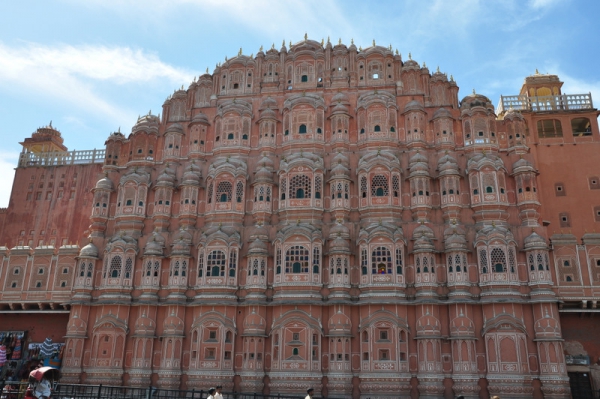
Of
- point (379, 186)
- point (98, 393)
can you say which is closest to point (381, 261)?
point (379, 186)

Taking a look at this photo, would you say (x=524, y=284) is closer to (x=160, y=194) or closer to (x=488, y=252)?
(x=488, y=252)

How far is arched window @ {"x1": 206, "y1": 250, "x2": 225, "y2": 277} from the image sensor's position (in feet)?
105

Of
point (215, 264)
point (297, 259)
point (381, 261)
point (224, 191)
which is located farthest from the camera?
point (224, 191)

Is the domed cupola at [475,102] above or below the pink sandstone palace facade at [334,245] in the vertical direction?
above

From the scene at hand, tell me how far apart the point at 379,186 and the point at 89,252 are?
19.0 meters

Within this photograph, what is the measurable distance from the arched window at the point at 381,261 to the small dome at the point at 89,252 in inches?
698

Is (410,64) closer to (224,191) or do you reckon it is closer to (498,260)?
(498,260)

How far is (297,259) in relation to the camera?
31.2m

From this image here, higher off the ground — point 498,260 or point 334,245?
point 334,245

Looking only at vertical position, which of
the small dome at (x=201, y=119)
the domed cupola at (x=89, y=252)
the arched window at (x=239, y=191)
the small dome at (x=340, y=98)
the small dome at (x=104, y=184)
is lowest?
the domed cupola at (x=89, y=252)

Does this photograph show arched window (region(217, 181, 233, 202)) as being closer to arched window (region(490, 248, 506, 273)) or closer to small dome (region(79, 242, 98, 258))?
small dome (region(79, 242, 98, 258))

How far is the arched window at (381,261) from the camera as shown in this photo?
30.6 m

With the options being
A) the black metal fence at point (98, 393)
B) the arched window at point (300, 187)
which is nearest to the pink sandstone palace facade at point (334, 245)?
the arched window at point (300, 187)

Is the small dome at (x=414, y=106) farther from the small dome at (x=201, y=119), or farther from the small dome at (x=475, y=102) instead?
the small dome at (x=201, y=119)
